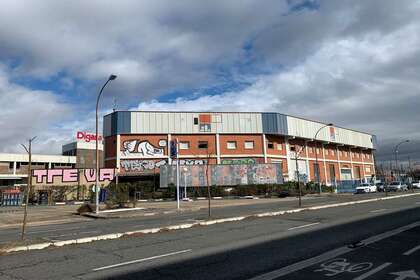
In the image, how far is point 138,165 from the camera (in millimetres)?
51625

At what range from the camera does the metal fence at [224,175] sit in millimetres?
47562

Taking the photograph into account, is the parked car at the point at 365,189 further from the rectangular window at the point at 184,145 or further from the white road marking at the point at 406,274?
the white road marking at the point at 406,274

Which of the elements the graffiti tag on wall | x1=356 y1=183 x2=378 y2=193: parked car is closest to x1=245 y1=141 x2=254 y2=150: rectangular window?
x1=356 y1=183 x2=378 y2=193: parked car

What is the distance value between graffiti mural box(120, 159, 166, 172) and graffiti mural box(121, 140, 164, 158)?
2.15 ft

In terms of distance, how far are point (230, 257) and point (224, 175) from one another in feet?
137

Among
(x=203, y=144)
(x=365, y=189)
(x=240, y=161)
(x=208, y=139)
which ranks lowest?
(x=365, y=189)

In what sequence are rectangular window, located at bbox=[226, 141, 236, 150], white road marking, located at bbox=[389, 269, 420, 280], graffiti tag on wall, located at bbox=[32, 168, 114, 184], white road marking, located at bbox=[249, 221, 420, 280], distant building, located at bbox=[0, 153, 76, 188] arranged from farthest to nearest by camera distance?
1. distant building, located at bbox=[0, 153, 76, 188]
2. rectangular window, located at bbox=[226, 141, 236, 150]
3. graffiti tag on wall, located at bbox=[32, 168, 114, 184]
4. white road marking, located at bbox=[249, 221, 420, 280]
5. white road marking, located at bbox=[389, 269, 420, 280]

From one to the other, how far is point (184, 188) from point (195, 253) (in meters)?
38.2

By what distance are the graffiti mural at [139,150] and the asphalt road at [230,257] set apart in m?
39.5

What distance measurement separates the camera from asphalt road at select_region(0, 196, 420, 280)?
23.8ft

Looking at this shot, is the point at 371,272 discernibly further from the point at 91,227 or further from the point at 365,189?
the point at 365,189

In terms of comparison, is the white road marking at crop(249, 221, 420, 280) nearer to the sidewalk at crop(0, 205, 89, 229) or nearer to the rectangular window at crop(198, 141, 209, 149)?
the sidewalk at crop(0, 205, 89, 229)

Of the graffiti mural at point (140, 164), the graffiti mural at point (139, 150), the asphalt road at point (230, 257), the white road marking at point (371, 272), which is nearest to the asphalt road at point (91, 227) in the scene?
the asphalt road at point (230, 257)

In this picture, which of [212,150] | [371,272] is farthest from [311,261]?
[212,150]
